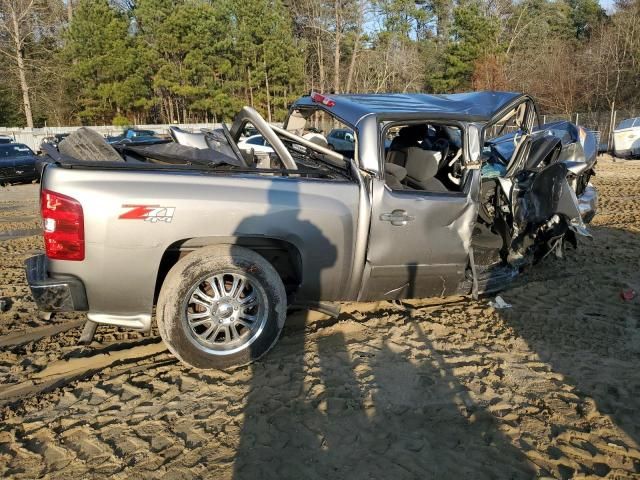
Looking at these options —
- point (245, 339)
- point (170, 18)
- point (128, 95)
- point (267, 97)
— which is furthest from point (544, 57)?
point (245, 339)

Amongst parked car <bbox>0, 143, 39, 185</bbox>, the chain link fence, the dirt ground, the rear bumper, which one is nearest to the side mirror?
the dirt ground

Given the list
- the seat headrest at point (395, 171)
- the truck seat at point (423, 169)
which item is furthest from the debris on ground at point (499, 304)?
the seat headrest at point (395, 171)

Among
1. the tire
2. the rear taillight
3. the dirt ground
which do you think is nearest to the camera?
the dirt ground

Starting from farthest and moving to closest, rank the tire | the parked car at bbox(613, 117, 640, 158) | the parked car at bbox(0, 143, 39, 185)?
the parked car at bbox(613, 117, 640, 158) < the parked car at bbox(0, 143, 39, 185) < the tire

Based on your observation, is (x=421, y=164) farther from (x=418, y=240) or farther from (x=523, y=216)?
(x=523, y=216)

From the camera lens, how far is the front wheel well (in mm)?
3586

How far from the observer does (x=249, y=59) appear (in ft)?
140

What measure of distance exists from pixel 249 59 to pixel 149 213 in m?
42.2

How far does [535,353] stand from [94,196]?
339 centimetres

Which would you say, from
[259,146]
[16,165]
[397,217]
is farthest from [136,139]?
[397,217]

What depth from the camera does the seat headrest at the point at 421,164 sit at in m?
4.84

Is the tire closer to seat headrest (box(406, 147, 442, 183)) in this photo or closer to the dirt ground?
the dirt ground

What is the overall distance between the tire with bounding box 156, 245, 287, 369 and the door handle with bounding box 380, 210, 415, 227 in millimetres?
967

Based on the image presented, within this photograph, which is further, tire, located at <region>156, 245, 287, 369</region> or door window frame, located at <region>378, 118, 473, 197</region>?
door window frame, located at <region>378, 118, 473, 197</region>
